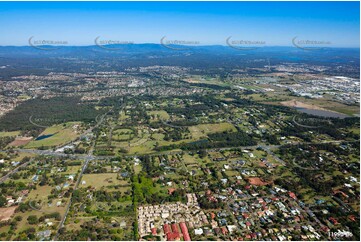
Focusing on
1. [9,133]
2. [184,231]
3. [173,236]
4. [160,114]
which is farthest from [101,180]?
[160,114]

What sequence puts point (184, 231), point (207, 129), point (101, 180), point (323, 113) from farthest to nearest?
1. point (323, 113)
2. point (207, 129)
3. point (101, 180)
4. point (184, 231)

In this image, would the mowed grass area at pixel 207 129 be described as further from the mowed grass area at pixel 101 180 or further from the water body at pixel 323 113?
the water body at pixel 323 113

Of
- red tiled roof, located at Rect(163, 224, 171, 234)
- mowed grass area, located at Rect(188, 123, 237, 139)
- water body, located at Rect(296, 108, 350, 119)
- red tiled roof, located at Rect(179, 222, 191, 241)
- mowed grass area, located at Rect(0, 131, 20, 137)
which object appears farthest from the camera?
water body, located at Rect(296, 108, 350, 119)

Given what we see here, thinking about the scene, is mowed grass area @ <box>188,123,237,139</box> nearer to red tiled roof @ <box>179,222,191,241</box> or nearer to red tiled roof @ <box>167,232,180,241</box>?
red tiled roof @ <box>179,222,191,241</box>

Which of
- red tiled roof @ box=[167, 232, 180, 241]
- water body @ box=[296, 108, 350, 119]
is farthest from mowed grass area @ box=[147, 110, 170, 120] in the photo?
red tiled roof @ box=[167, 232, 180, 241]

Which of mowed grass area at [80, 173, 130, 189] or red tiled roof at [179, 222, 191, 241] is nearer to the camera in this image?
red tiled roof at [179, 222, 191, 241]

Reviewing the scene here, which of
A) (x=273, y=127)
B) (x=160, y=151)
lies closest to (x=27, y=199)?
(x=160, y=151)

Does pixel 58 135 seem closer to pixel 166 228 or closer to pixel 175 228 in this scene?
pixel 166 228
